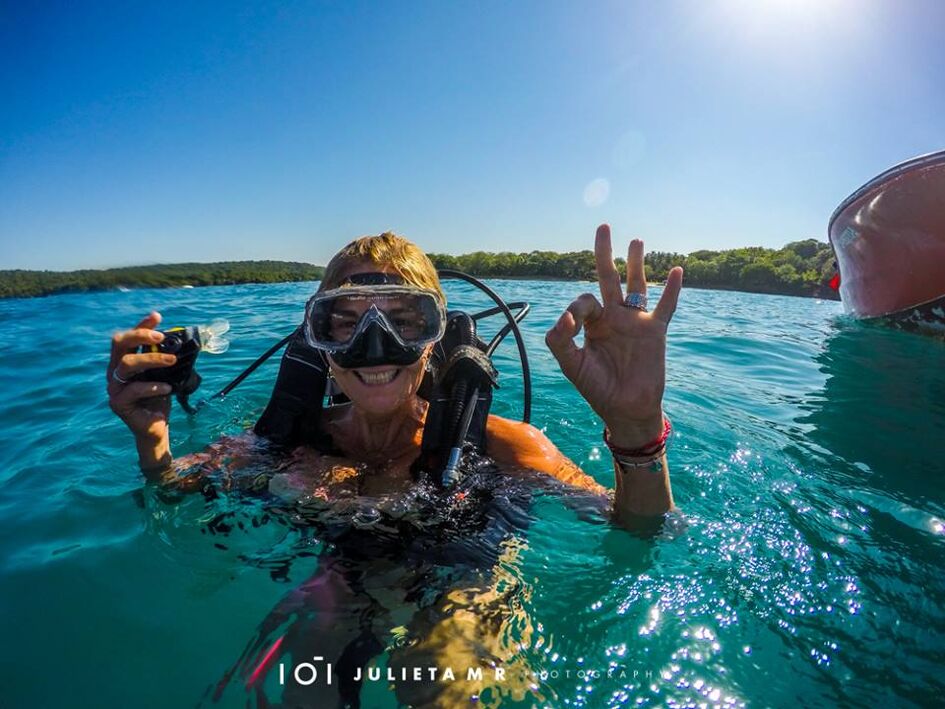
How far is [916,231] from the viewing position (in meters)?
5.83

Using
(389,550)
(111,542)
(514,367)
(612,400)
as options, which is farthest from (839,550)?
(514,367)

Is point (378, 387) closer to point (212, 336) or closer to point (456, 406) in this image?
point (456, 406)

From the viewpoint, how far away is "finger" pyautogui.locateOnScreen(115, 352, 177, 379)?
1.68 meters

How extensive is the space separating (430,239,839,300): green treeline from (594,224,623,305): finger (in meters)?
17.6

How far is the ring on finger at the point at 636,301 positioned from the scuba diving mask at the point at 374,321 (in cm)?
86

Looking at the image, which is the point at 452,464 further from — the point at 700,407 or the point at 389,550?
the point at 700,407

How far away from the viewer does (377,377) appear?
7.06 ft

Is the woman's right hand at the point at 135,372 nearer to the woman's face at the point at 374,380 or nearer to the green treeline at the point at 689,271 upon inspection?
the woman's face at the point at 374,380

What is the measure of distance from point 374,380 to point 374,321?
30 centimetres

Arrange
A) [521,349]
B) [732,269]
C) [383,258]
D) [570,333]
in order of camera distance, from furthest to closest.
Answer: [732,269], [521,349], [383,258], [570,333]

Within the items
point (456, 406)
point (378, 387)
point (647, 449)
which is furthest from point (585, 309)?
point (378, 387)

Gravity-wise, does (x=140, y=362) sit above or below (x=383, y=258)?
below

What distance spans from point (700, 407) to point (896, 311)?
4.67 metres

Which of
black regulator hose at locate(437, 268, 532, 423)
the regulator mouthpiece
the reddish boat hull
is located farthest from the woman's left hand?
the reddish boat hull
